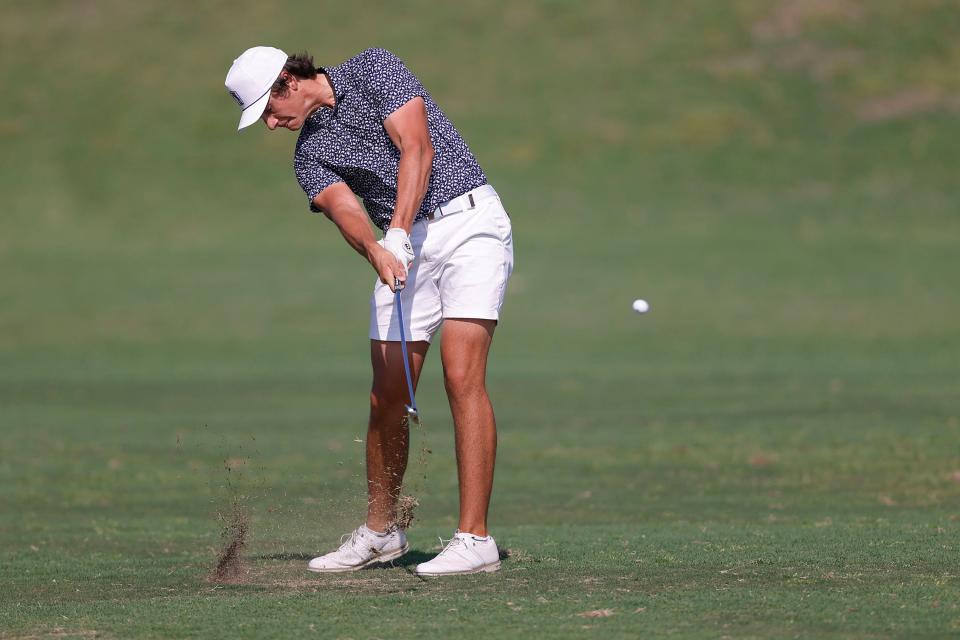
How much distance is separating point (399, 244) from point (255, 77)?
103cm

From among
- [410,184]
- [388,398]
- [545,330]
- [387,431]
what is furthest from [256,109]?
[545,330]

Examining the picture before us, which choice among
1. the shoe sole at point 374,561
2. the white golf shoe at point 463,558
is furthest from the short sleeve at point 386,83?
the shoe sole at point 374,561

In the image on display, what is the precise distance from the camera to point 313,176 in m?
7.33

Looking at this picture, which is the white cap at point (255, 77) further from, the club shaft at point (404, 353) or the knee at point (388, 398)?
the knee at point (388, 398)

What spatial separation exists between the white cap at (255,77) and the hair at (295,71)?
3 centimetres

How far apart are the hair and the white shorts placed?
82 centimetres

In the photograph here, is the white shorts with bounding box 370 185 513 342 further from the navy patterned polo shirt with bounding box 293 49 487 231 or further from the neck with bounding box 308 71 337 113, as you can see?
the neck with bounding box 308 71 337 113

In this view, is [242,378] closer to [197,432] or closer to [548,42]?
[197,432]

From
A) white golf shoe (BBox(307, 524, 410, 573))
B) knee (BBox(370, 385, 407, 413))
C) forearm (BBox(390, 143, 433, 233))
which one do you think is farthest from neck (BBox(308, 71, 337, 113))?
white golf shoe (BBox(307, 524, 410, 573))

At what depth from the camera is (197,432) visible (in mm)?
15508

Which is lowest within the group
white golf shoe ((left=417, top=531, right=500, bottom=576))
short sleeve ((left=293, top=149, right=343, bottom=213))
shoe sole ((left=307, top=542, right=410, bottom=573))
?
shoe sole ((left=307, top=542, right=410, bottom=573))

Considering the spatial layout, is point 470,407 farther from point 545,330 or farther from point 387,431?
point 545,330

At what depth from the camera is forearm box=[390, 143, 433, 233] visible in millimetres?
6906

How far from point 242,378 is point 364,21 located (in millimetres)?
30471
